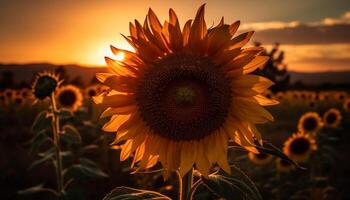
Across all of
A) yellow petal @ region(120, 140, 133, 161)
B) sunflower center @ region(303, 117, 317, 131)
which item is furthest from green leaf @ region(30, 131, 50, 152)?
sunflower center @ region(303, 117, 317, 131)

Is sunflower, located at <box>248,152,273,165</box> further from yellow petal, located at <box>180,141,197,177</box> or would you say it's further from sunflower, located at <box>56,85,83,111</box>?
yellow petal, located at <box>180,141,197,177</box>

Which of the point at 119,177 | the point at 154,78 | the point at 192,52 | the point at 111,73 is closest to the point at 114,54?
the point at 111,73

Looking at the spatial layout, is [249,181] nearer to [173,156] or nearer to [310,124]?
[173,156]

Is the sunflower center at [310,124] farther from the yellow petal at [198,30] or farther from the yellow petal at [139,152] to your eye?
the yellow petal at [198,30]

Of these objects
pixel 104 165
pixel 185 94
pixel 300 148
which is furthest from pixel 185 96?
pixel 104 165

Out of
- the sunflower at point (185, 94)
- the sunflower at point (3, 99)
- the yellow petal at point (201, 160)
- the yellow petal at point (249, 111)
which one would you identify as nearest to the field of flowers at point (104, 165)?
the sunflower at point (185, 94)
